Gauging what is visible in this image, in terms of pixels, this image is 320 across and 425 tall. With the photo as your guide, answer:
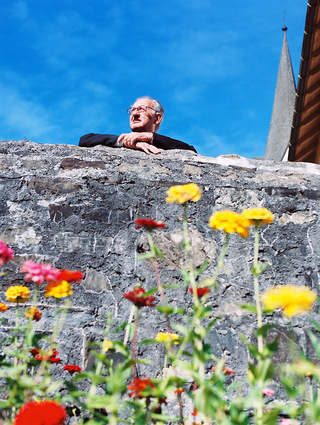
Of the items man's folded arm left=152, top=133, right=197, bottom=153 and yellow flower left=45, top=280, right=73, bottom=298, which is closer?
yellow flower left=45, top=280, right=73, bottom=298

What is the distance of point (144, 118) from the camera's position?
11.9 ft

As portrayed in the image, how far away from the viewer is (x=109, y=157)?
2500mm

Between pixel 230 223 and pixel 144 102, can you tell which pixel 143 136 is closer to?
pixel 144 102

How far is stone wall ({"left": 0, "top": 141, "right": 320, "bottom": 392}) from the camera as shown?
204 cm

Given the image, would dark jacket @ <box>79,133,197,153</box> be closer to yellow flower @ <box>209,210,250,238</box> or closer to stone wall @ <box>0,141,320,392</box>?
stone wall @ <box>0,141,320,392</box>

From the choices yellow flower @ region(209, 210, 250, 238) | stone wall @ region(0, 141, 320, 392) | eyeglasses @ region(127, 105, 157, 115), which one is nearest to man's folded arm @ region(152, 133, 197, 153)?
stone wall @ region(0, 141, 320, 392)

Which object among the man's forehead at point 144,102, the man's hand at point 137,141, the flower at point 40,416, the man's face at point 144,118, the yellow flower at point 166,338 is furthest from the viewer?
the man's forehead at point 144,102

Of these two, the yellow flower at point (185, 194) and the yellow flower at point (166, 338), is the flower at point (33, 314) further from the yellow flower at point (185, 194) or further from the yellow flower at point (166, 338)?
the yellow flower at point (185, 194)

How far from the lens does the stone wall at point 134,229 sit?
2041mm

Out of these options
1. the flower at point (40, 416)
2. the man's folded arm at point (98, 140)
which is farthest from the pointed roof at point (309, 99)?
the flower at point (40, 416)

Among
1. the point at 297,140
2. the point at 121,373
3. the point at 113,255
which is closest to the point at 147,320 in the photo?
the point at 113,255

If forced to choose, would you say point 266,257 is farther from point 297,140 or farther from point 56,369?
point 297,140

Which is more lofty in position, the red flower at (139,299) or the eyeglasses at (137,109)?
the eyeglasses at (137,109)

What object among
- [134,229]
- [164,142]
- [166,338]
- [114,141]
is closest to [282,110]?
[164,142]
